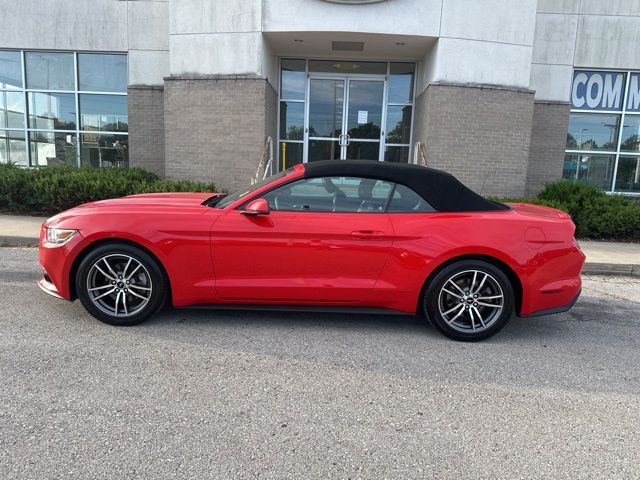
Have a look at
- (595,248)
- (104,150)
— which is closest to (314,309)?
(595,248)

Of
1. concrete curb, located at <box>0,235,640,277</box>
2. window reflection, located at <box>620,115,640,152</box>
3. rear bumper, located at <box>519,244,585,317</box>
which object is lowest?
concrete curb, located at <box>0,235,640,277</box>

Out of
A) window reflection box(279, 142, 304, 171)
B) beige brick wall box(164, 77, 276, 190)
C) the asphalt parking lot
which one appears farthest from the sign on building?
the asphalt parking lot

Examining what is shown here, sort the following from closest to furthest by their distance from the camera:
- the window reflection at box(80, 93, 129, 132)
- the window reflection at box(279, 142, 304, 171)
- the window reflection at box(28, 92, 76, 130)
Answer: the window reflection at box(279, 142, 304, 171), the window reflection at box(80, 93, 129, 132), the window reflection at box(28, 92, 76, 130)

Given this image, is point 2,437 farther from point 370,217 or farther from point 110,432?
point 370,217

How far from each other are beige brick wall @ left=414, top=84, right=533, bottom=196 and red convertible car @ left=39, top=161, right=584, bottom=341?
23.4 ft

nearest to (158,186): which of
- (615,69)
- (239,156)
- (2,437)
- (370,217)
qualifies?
(239,156)

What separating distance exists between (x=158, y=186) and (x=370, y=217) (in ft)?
24.6

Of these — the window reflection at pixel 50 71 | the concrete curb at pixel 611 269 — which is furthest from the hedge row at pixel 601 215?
the window reflection at pixel 50 71

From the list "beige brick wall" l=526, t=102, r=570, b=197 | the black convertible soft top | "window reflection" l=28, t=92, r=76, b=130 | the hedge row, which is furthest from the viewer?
"window reflection" l=28, t=92, r=76, b=130

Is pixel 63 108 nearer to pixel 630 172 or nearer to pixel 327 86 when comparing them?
pixel 327 86

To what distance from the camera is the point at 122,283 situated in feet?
13.9

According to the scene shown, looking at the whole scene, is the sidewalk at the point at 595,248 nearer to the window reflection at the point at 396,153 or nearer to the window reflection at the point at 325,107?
the window reflection at the point at 396,153

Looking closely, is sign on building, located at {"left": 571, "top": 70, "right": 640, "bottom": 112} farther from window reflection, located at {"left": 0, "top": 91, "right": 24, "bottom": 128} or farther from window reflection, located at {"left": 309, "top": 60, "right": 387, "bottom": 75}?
window reflection, located at {"left": 0, "top": 91, "right": 24, "bottom": 128}

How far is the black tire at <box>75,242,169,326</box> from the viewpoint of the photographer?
419 cm
